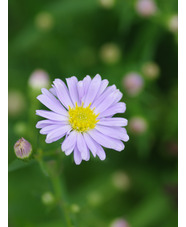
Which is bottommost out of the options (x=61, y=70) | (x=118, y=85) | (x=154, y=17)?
(x=118, y=85)

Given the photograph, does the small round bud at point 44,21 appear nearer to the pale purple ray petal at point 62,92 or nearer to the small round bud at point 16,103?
the small round bud at point 16,103

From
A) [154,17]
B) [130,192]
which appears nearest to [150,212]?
[130,192]

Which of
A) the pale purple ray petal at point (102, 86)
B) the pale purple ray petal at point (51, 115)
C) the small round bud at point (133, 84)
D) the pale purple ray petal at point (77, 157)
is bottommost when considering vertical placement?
the pale purple ray petal at point (77, 157)

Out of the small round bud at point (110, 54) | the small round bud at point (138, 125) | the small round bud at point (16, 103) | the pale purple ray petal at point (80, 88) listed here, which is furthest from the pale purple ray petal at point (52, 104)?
the small round bud at point (16, 103)

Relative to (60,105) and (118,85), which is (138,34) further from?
(60,105)

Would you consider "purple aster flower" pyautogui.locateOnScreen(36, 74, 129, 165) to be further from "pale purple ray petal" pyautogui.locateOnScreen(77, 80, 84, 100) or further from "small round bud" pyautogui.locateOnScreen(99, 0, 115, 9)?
"small round bud" pyautogui.locateOnScreen(99, 0, 115, 9)

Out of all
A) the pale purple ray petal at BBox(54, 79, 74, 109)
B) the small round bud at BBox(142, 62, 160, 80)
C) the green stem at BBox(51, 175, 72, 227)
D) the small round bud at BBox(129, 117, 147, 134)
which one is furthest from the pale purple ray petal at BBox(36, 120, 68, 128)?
the small round bud at BBox(142, 62, 160, 80)
